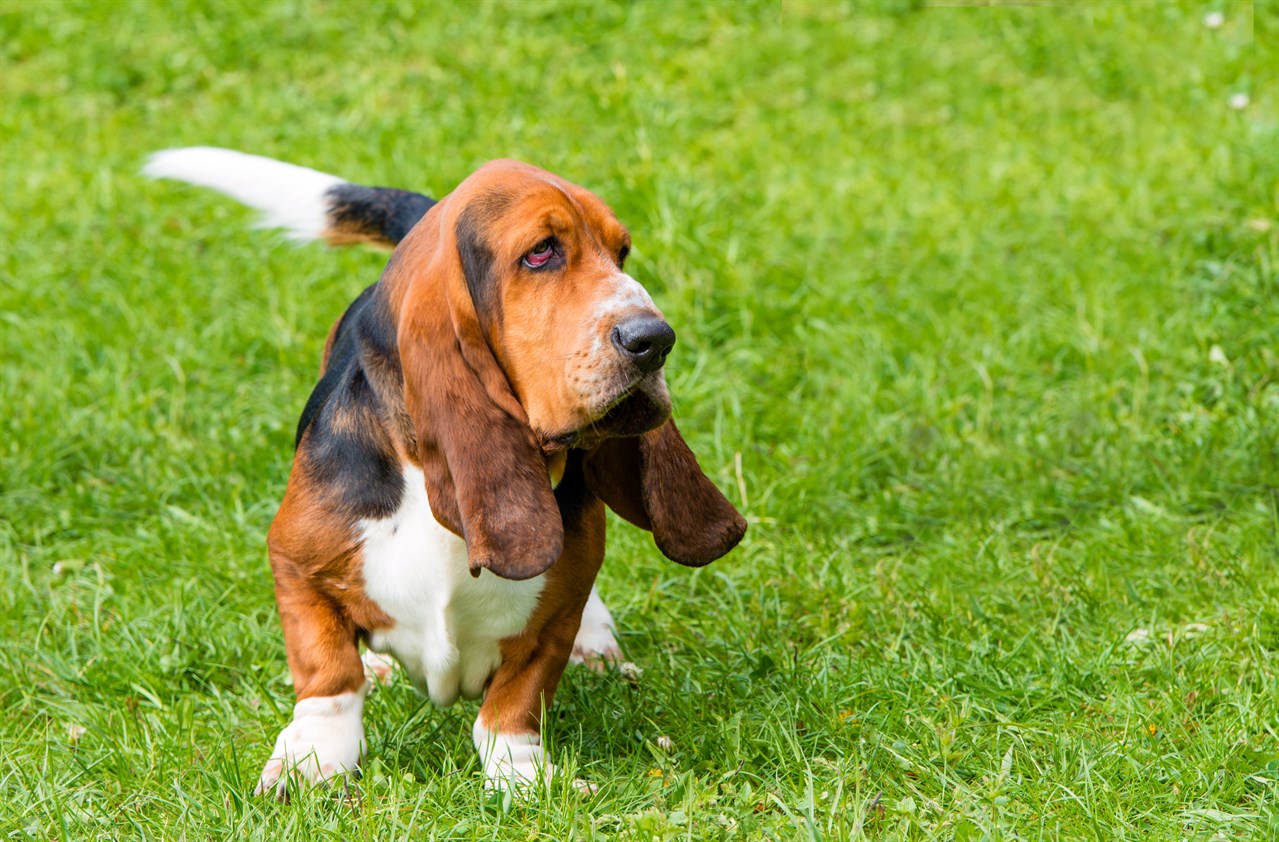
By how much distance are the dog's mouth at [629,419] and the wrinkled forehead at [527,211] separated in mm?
318

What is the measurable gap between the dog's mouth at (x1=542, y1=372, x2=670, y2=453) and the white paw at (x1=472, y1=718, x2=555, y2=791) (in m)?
0.72

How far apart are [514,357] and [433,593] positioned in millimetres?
609

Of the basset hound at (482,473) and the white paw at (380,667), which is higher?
the basset hound at (482,473)

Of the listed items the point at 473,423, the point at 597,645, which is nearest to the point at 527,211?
the point at 473,423

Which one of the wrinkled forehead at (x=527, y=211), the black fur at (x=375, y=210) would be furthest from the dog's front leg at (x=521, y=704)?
the black fur at (x=375, y=210)

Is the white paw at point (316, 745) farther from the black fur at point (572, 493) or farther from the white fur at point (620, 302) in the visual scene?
the white fur at point (620, 302)

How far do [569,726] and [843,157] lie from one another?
4849mm

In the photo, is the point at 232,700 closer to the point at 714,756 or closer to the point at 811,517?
the point at 714,756

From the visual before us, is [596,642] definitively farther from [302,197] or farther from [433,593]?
[302,197]

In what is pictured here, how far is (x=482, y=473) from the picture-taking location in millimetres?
2947

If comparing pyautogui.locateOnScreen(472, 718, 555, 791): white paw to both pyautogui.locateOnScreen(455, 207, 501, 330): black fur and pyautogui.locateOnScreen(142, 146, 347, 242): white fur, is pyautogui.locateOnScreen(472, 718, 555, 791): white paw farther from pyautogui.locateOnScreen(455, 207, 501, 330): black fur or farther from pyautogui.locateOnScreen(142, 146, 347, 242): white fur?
pyautogui.locateOnScreen(142, 146, 347, 242): white fur

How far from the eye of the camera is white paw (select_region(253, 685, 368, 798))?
3.22 m

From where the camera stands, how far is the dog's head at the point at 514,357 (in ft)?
9.40

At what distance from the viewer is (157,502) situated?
16.5 feet
